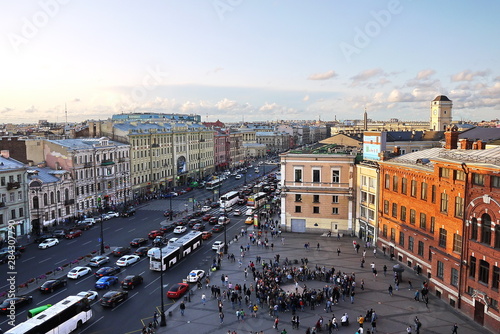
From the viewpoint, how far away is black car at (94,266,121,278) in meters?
40.5

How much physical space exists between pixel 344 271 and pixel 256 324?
14065 mm

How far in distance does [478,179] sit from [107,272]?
3284cm

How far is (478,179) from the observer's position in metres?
30.5

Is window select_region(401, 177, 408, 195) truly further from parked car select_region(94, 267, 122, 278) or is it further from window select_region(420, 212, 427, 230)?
parked car select_region(94, 267, 122, 278)

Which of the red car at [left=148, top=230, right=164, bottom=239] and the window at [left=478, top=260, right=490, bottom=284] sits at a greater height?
the window at [left=478, top=260, right=490, bottom=284]

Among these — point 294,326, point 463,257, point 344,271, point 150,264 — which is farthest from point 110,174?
point 463,257

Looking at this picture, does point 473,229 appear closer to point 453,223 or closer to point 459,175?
point 453,223

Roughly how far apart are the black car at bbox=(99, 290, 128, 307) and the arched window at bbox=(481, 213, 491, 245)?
28.0 meters

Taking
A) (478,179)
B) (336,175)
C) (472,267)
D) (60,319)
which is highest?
(478,179)

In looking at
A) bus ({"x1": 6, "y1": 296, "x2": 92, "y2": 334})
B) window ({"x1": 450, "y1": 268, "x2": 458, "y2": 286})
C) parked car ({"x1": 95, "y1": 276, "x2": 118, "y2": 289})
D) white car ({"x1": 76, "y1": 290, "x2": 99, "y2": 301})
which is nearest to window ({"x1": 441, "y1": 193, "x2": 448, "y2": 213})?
window ({"x1": 450, "y1": 268, "x2": 458, "y2": 286})

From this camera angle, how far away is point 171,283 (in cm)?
4006

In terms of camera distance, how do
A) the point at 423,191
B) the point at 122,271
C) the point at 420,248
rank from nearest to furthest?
the point at 423,191 < the point at 420,248 < the point at 122,271

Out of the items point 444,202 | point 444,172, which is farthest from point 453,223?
point 444,172

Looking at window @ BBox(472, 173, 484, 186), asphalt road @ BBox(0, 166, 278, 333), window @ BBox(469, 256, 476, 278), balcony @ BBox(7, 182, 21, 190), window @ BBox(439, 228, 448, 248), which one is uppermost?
window @ BBox(472, 173, 484, 186)
